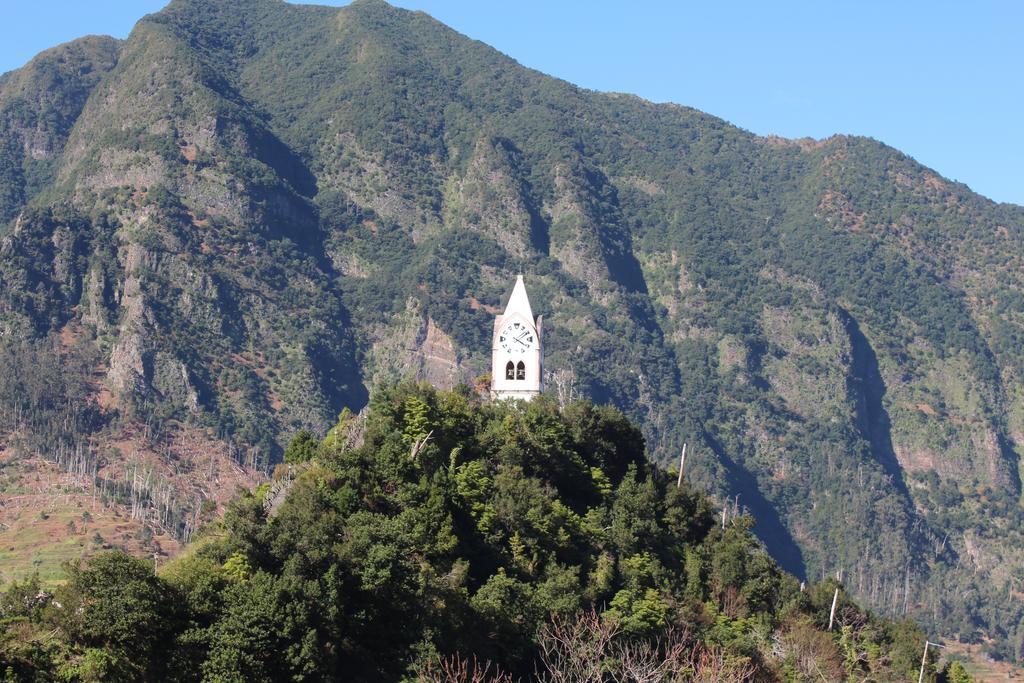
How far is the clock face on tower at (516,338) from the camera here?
4045 inches

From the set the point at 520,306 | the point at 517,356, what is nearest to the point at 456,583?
the point at 517,356

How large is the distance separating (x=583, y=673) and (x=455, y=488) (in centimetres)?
1847

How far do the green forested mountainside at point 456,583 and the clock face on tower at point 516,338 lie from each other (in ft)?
12.4

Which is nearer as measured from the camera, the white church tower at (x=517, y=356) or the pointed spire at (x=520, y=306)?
the white church tower at (x=517, y=356)

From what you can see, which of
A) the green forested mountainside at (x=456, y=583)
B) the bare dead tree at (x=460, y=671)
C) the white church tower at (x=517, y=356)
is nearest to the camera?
the green forested mountainside at (x=456, y=583)

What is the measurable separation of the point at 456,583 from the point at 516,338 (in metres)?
30.7

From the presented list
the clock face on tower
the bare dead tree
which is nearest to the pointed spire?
the clock face on tower

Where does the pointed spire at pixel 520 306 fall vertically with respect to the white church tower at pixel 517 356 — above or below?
above

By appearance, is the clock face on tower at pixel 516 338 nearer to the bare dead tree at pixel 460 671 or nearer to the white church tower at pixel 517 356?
the white church tower at pixel 517 356

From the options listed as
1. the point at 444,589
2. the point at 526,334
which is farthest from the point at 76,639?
the point at 526,334

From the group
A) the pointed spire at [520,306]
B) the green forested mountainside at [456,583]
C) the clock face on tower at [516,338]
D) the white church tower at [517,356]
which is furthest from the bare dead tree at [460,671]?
the pointed spire at [520,306]

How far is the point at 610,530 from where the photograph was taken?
89.1m

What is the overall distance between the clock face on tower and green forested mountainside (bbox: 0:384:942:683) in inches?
148

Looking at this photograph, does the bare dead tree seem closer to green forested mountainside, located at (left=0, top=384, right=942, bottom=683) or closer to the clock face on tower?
green forested mountainside, located at (left=0, top=384, right=942, bottom=683)
